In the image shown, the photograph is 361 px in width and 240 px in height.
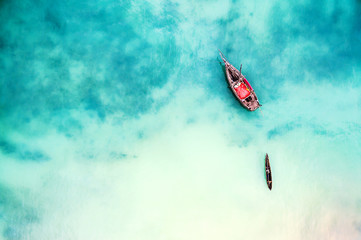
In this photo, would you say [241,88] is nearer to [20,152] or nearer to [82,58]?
[82,58]

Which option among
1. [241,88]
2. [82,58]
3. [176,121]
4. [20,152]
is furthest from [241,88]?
[20,152]

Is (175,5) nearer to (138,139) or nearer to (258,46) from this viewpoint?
(258,46)

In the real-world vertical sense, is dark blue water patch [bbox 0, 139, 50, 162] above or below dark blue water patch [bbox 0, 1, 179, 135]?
below

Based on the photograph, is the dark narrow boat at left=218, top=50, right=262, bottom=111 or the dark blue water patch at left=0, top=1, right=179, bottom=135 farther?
the dark narrow boat at left=218, top=50, right=262, bottom=111

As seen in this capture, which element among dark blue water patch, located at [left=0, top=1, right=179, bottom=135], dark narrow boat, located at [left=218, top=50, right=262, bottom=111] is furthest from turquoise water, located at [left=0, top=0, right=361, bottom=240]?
dark narrow boat, located at [left=218, top=50, right=262, bottom=111]

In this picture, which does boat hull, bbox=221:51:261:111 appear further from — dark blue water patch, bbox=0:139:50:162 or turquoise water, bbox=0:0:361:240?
dark blue water patch, bbox=0:139:50:162

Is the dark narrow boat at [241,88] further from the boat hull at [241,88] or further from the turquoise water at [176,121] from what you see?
the turquoise water at [176,121]

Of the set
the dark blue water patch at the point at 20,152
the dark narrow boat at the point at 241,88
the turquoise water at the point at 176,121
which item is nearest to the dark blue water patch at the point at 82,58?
the turquoise water at the point at 176,121

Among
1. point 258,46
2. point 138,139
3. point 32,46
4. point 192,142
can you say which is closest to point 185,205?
point 192,142
